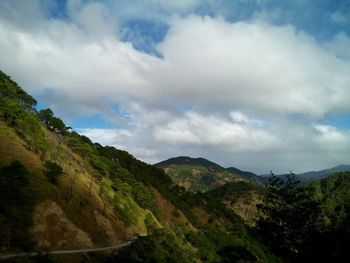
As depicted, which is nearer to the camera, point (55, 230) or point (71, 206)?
point (55, 230)

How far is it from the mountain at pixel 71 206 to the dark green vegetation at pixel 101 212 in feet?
0.61

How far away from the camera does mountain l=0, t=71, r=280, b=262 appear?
52500 mm

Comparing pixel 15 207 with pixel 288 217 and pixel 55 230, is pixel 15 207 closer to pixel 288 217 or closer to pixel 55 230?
pixel 55 230

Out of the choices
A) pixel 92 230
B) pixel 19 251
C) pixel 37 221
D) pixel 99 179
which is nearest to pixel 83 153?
pixel 99 179

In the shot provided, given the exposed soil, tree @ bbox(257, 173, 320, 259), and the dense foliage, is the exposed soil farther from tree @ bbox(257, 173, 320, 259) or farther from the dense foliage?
tree @ bbox(257, 173, 320, 259)

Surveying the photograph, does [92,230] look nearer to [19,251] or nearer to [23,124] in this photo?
[19,251]

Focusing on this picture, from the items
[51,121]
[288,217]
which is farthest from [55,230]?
[51,121]

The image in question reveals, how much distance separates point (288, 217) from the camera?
44.6 meters

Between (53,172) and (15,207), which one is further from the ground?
(53,172)

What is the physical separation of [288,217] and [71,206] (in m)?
37.5

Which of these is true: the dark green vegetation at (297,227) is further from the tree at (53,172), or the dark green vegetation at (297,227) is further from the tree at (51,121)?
the tree at (51,121)

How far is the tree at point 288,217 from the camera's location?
1704 inches

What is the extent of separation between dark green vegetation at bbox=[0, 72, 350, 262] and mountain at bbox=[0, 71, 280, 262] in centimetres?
19

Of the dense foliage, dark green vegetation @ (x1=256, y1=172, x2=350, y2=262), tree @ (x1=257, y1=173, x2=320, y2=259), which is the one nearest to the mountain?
the dense foliage
